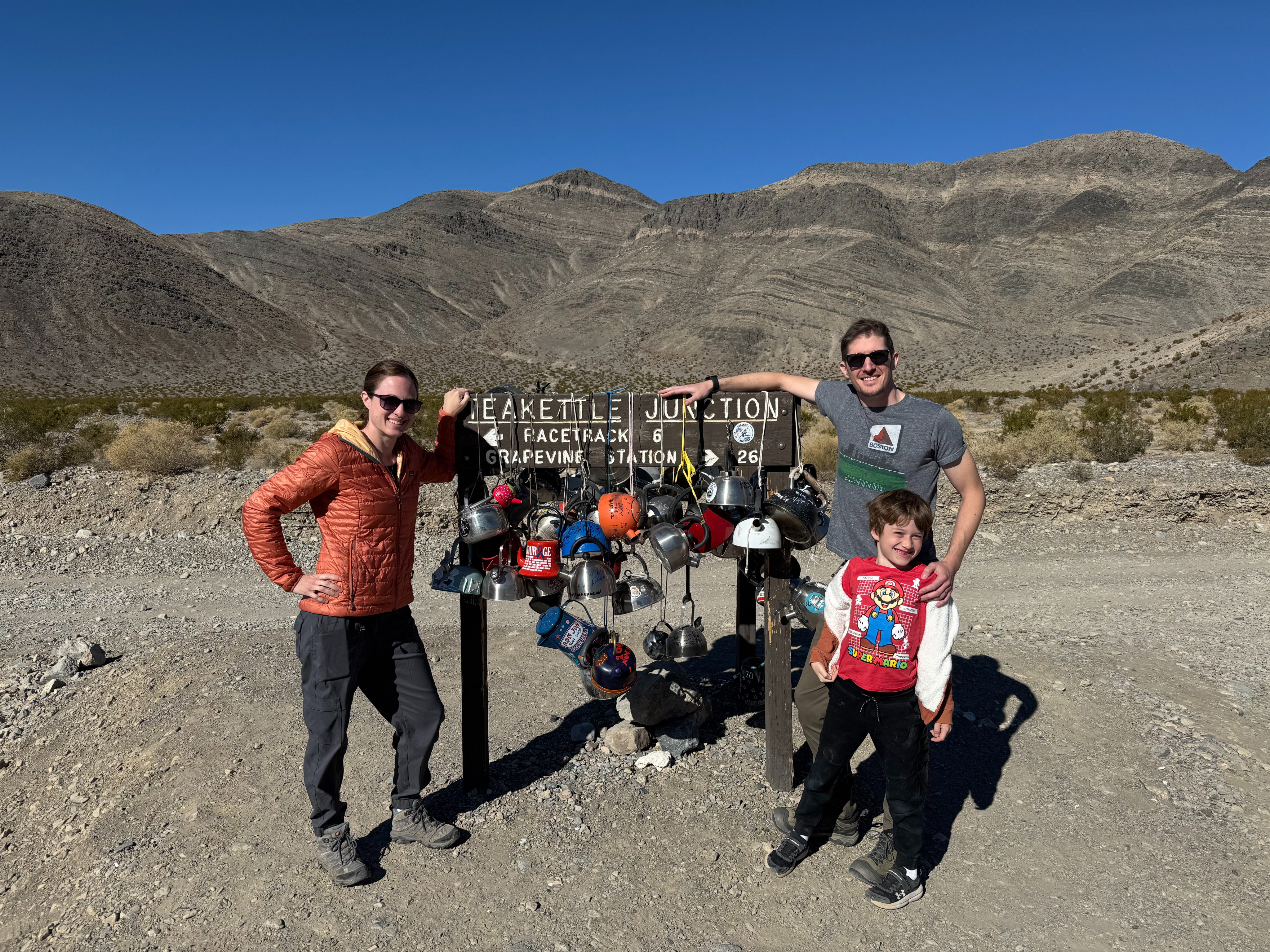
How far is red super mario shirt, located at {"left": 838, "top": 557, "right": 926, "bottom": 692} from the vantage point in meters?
2.79

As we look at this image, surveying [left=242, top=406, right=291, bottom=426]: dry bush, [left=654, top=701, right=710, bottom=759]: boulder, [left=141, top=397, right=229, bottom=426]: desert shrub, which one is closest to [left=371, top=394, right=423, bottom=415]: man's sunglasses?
[left=654, top=701, right=710, bottom=759]: boulder

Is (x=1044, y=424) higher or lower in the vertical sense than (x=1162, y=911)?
higher

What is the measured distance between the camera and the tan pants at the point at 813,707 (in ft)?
10.9

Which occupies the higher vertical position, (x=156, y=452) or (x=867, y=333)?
(x=867, y=333)

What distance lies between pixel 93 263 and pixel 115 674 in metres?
76.0

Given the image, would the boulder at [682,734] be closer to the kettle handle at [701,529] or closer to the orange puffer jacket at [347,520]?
the kettle handle at [701,529]

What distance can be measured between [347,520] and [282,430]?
582 inches

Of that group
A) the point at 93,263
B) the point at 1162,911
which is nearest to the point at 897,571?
the point at 1162,911

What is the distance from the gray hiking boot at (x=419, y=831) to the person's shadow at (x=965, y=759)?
1748mm

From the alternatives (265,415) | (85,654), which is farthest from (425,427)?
(85,654)

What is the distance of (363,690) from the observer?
127 inches

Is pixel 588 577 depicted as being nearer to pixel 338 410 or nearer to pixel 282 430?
pixel 282 430

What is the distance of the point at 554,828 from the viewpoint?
3592 mm

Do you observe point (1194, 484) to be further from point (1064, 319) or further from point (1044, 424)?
point (1064, 319)
